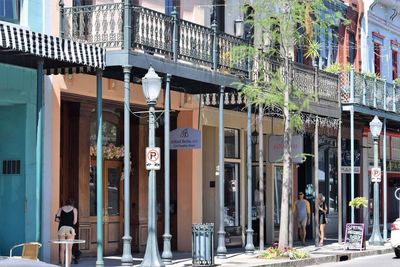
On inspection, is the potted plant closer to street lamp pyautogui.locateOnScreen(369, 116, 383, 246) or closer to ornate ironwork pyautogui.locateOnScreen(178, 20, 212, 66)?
street lamp pyautogui.locateOnScreen(369, 116, 383, 246)

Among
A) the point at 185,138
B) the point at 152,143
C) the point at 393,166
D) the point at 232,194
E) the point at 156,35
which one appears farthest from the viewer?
the point at 393,166

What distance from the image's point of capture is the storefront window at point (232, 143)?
82.9 feet

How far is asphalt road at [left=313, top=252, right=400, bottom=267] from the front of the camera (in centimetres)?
2065

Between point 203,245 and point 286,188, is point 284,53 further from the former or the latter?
point 203,245

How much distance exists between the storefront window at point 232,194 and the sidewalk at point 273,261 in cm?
136

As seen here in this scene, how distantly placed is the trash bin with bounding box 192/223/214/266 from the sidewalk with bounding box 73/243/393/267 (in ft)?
1.96

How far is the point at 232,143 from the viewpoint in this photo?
1008 inches

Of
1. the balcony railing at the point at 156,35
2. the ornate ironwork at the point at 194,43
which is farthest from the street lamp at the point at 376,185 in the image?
the ornate ironwork at the point at 194,43

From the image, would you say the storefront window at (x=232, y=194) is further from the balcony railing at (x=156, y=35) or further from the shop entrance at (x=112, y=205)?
the balcony railing at (x=156, y=35)

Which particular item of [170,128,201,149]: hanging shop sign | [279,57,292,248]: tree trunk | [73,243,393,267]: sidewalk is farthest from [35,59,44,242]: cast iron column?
[279,57,292,248]: tree trunk

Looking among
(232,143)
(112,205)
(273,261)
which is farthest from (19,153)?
(232,143)

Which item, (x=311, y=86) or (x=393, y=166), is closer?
(x=311, y=86)

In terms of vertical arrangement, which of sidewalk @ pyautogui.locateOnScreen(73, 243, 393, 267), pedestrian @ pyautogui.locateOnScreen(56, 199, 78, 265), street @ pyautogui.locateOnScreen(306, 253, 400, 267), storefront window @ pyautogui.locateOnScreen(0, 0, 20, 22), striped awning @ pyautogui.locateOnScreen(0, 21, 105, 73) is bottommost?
street @ pyautogui.locateOnScreen(306, 253, 400, 267)

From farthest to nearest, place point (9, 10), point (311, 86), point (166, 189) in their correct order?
point (311, 86), point (166, 189), point (9, 10)
